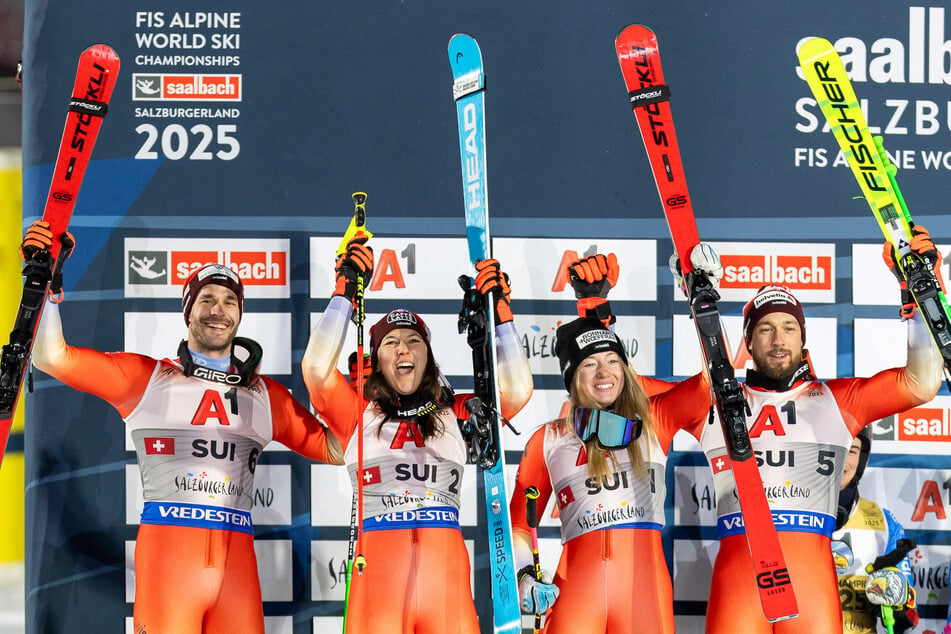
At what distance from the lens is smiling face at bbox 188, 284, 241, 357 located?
10.9ft

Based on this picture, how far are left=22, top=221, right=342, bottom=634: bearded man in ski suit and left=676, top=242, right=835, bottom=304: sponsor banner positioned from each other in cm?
169

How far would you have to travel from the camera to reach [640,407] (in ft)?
10.8

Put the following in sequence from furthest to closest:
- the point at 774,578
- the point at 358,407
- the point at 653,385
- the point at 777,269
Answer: the point at 777,269 < the point at 653,385 < the point at 358,407 < the point at 774,578

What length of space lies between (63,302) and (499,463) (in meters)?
1.83

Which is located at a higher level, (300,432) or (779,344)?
(779,344)

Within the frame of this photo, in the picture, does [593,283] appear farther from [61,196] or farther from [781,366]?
[61,196]

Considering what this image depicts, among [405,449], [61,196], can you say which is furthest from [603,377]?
[61,196]

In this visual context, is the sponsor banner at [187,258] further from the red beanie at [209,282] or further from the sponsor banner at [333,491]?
the sponsor banner at [333,491]

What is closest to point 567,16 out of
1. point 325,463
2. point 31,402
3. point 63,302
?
point 325,463

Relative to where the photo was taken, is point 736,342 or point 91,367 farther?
point 736,342

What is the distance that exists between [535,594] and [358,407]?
3.00ft

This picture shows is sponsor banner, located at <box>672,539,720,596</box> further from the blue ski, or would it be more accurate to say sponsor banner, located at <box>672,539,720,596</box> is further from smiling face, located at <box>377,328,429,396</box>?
smiling face, located at <box>377,328,429,396</box>

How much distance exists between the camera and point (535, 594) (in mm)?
3127

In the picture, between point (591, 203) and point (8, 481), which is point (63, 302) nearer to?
point (8, 481)
